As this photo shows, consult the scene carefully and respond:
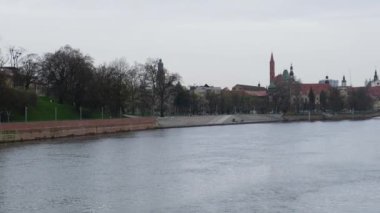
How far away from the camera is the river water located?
20859 millimetres

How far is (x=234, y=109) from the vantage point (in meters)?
136

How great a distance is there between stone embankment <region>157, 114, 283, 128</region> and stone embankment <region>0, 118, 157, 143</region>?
8.54 m

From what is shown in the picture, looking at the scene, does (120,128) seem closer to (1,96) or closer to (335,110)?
(1,96)

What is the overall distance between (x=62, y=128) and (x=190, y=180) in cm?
3590

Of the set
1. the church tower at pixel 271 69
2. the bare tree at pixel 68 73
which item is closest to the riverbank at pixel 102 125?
the bare tree at pixel 68 73

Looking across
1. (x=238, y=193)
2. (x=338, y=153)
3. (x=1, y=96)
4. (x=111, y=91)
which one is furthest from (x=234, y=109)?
(x=238, y=193)

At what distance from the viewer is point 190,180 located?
26844mm

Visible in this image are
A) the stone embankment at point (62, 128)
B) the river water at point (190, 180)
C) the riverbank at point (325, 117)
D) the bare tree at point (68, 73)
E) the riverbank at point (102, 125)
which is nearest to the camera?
the river water at point (190, 180)

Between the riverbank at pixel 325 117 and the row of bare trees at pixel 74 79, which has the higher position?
the row of bare trees at pixel 74 79

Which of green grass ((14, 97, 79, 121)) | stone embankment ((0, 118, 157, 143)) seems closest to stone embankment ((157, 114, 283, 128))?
stone embankment ((0, 118, 157, 143))

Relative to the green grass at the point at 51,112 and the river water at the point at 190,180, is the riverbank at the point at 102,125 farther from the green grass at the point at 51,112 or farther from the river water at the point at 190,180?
the river water at the point at 190,180

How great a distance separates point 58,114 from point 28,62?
9.99 metres

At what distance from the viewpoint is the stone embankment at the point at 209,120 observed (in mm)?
90312

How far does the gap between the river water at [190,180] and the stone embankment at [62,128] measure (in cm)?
917
